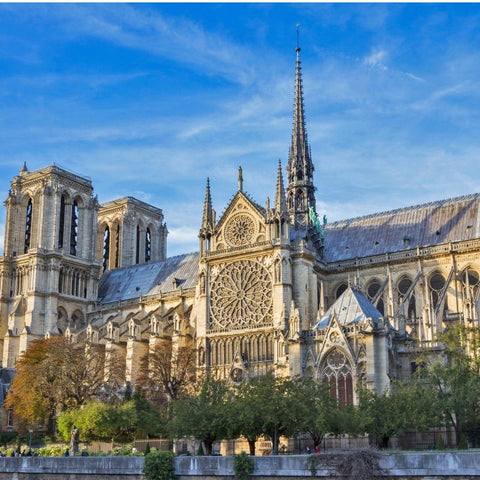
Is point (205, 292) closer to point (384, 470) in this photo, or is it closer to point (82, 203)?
point (82, 203)

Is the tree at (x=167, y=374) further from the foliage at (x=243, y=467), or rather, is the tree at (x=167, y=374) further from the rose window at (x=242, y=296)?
the foliage at (x=243, y=467)

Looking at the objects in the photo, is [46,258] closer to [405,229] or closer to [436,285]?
[405,229]

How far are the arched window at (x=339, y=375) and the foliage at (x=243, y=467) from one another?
1512 cm

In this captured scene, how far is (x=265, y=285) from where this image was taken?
59.2 meters

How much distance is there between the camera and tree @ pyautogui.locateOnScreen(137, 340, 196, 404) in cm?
5750

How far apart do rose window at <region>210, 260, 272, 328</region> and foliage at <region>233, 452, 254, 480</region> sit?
92.4 feet

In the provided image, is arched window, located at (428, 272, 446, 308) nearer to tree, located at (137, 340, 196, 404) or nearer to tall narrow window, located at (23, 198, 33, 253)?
tree, located at (137, 340, 196, 404)

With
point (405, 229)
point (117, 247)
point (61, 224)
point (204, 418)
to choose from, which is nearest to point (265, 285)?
point (405, 229)

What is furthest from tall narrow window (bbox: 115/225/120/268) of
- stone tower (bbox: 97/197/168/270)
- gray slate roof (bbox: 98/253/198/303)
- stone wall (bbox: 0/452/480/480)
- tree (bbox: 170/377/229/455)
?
stone wall (bbox: 0/452/480/480)

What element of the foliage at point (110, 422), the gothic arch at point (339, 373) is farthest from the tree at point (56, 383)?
the gothic arch at point (339, 373)

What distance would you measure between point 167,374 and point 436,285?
2118cm

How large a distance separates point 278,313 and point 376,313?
10024 millimetres

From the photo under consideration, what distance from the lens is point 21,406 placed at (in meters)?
58.0

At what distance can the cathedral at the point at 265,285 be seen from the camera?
157ft
